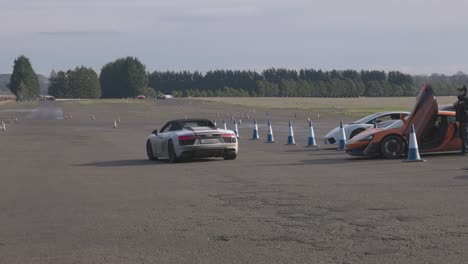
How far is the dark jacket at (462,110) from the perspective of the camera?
1920 cm

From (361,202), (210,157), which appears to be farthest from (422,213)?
(210,157)

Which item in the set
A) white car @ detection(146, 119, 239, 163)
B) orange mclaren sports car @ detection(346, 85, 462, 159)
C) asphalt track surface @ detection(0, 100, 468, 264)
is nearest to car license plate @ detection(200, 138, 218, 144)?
white car @ detection(146, 119, 239, 163)

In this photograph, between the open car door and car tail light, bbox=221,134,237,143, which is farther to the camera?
car tail light, bbox=221,134,237,143

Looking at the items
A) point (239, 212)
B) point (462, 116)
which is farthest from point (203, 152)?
point (239, 212)

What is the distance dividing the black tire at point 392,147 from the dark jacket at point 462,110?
4.72ft

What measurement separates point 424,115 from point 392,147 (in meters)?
1.10

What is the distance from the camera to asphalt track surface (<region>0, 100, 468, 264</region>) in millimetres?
7703

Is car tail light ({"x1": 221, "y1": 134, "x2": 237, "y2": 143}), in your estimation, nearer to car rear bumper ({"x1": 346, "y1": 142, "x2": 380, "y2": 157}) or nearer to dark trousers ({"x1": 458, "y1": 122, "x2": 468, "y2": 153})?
car rear bumper ({"x1": 346, "y1": 142, "x2": 380, "y2": 157})

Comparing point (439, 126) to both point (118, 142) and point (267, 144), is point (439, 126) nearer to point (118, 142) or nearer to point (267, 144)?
point (267, 144)

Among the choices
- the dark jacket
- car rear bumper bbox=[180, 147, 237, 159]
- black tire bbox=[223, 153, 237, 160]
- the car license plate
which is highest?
the dark jacket

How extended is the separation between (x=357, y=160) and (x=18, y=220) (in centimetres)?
1049

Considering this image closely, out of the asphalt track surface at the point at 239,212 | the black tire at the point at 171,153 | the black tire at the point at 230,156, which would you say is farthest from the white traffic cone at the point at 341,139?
the black tire at the point at 171,153

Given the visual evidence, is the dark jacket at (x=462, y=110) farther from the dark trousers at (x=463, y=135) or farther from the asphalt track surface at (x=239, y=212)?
the asphalt track surface at (x=239, y=212)

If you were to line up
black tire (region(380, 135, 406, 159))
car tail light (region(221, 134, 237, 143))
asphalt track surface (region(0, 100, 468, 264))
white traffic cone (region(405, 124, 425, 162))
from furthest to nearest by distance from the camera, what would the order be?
car tail light (region(221, 134, 237, 143)) → black tire (region(380, 135, 406, 159)) → white traffic cone (region(405, 124, 425, 162)) → asphalt track surface (region(0, 100, 468, 264))
